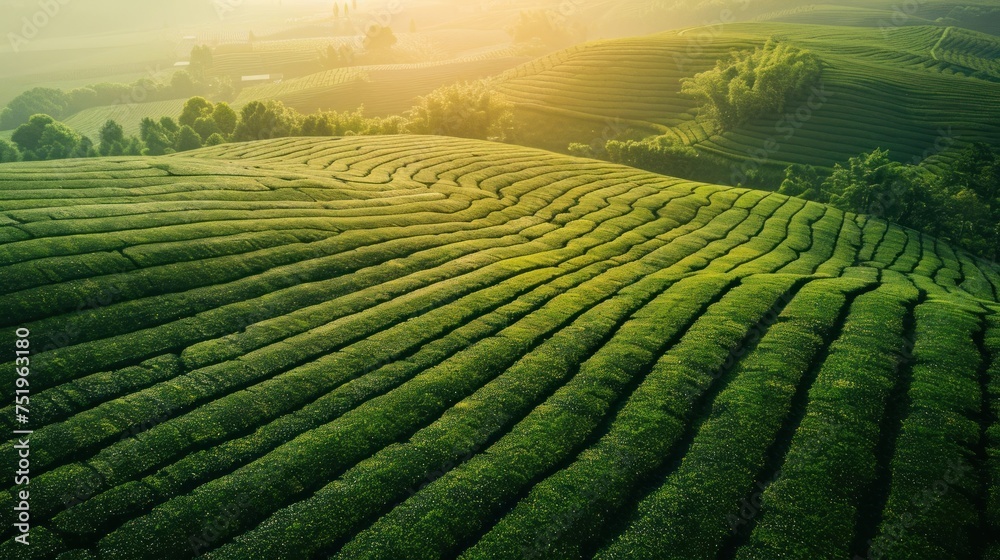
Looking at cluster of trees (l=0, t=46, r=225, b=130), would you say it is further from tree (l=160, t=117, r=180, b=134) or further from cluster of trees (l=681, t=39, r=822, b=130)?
cluster of trees (l=681, t=39, r=822, b=130)

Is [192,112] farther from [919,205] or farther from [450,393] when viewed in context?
[919,205]

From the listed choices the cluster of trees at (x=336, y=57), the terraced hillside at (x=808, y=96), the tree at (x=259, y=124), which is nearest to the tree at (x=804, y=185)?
the terraced hillside at (x=808, y=96)

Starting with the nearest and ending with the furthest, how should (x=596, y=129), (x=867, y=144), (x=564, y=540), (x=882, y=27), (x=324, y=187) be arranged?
(x=564, y=540) < (x=324, y=187) < (x=867, y=144) < (x=596, y=129) < (x=882, y=27)

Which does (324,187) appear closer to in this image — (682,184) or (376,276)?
(376,276)

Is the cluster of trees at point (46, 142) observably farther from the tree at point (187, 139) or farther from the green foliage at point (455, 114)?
the green foliage at point (455, 114)

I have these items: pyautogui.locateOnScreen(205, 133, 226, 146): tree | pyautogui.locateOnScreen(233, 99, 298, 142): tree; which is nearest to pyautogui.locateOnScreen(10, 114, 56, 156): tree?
pyautogui.locateOnScreen(205, 133, 226, 146): tree

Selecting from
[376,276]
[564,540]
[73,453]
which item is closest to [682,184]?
[376,276]
